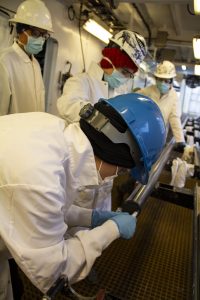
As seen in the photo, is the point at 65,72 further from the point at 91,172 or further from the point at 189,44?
the point at 91,172

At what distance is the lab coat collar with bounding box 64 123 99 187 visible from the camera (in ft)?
2.64

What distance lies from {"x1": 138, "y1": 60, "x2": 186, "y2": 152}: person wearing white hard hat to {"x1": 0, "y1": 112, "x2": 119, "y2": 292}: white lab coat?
232cm

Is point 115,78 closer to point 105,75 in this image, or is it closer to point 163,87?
point 105,75

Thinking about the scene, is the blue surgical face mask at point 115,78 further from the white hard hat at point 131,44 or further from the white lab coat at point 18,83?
the white lab coat at point 18,83

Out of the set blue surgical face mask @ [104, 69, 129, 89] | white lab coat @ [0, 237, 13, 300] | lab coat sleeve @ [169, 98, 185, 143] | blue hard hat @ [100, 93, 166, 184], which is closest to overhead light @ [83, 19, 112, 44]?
lab coat sleeve @ [169, 98, 185, 143]

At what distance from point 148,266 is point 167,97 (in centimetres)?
215

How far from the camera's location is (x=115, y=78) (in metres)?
1.97

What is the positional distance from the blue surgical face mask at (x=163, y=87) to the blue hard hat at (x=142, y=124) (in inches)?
84.6

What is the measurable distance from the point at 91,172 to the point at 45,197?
0.20m

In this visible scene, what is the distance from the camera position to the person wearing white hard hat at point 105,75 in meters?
1.84

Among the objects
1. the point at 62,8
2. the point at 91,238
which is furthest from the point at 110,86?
the point at 62,8

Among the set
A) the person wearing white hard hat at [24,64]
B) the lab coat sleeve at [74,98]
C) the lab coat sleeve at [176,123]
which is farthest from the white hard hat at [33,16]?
the lab coat sleeve at [176,123]

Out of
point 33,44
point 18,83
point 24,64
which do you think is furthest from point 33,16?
point 18,83

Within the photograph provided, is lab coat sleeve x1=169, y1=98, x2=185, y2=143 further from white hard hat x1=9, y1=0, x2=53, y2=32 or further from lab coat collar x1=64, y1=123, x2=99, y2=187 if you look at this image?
lab coat collar x1=64, y1=123, x2=99, y2=187
